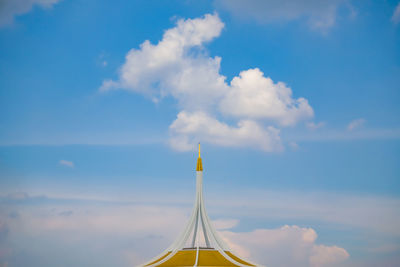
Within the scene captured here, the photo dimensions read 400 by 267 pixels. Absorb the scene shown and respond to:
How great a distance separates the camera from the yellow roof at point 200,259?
117 feet

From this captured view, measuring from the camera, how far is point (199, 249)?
3778cm

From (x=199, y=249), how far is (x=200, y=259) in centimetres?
184

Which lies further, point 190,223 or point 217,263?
point 190,223

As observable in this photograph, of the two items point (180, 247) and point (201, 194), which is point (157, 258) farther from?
point (201, 194)

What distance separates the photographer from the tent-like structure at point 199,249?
119ft

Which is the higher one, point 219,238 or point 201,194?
point 201,194

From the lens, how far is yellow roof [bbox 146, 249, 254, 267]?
35.7 meters

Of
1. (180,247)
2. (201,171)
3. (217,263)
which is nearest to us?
(217,263)

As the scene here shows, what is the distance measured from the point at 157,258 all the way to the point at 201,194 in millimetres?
6579

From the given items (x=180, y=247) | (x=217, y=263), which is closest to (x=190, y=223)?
(x=180, y=247)

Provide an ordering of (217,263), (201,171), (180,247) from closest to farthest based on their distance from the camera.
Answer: (217,263) → (180,247) → (201,171)

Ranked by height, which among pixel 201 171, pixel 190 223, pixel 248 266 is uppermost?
pixel 201 171

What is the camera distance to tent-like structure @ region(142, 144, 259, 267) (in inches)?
1422

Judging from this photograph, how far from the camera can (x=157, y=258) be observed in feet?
124
